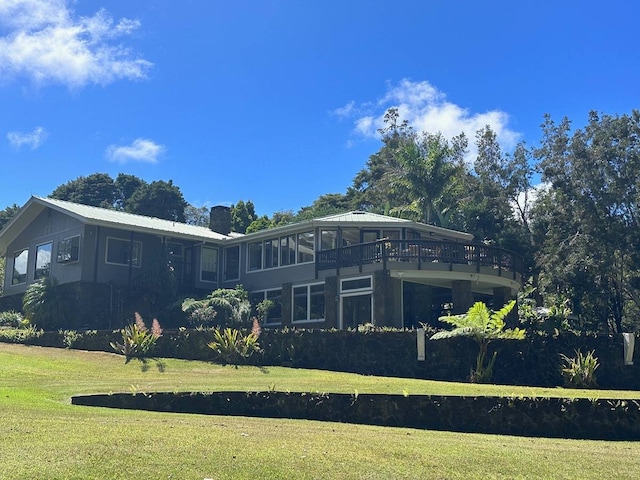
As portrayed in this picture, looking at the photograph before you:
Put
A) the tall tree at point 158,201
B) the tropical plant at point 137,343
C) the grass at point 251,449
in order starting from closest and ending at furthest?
the grass at point 251,449, the tropical plant at point 137,343, the tall tree at point 158,201

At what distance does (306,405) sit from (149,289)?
688 inches

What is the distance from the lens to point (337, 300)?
26031 millimetres

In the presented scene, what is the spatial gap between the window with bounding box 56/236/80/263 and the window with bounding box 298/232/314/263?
30.4 feet

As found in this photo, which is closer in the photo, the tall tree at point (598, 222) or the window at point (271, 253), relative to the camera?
the window at point (271, 253)

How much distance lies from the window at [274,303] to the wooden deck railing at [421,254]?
346 centimetres

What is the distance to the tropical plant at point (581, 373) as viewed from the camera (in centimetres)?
1666

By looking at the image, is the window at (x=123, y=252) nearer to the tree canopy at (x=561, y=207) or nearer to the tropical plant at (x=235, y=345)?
the tropical plant at (x=235, y=345)

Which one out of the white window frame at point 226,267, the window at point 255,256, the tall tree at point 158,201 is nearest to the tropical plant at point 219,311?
the window at point 255,256

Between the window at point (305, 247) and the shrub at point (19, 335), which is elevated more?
the window at point (305, 247)

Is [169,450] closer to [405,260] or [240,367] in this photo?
[240,367]

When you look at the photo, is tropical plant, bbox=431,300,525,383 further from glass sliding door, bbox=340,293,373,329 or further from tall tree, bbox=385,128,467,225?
tall tree, bbox=385,128,467,225

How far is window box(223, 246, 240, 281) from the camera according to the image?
31766 millimetres

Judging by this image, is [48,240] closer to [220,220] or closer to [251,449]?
[220,220]

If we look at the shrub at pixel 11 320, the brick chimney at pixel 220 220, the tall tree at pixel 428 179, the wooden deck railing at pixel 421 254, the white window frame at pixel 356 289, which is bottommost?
the shrub at pixel 11 320
